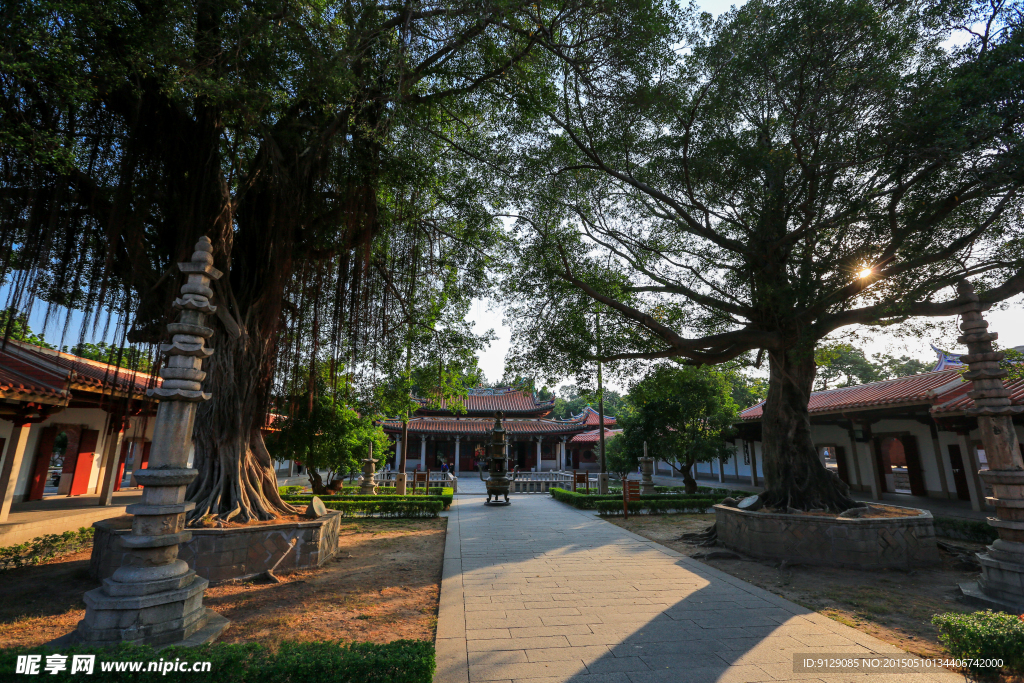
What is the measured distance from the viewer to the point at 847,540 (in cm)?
650

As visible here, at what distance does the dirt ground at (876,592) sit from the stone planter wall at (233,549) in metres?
5.83

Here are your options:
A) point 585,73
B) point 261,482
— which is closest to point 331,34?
point 585,73

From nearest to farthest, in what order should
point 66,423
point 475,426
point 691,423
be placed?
point 66,423 < point 691,423 < point 475,426

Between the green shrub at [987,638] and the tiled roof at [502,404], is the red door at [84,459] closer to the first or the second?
the green shrub at [987,638]

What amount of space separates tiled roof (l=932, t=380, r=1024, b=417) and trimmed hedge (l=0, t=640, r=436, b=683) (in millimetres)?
11901

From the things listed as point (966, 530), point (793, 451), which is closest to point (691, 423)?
point (966, 530)

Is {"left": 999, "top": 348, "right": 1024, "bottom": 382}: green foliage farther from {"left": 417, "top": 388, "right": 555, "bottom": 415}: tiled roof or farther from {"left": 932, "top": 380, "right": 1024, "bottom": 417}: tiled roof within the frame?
{"left": 417, "top": 388, "right": 555, "bottom": 415}: tiled roof

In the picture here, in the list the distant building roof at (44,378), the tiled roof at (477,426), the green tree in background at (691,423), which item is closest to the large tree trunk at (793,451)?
the green tree in background at (691,423)

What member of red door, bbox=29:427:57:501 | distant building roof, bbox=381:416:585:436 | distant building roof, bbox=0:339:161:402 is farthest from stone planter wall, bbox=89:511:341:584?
distant building roof, bbox=381:416:585:436

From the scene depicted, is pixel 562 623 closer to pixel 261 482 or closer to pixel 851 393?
pixel 261 482

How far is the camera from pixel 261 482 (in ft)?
22.2

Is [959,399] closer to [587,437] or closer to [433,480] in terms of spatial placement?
[433,480]

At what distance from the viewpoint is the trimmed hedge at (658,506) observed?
40.7ft

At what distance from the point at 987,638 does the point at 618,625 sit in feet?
8.59
